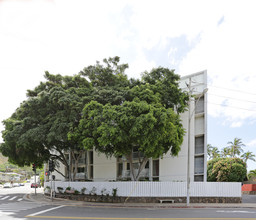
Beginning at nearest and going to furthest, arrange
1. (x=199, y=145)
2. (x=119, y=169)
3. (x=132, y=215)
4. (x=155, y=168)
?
(x=132, y=215)
(x=199, y=145)
(x=155, y=168)
(x=119, y=169)

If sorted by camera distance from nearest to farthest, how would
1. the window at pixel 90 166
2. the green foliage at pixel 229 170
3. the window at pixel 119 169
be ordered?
the window at pixel 119 169, the window at pixel 90 166, the green foliage at pixel 229 170

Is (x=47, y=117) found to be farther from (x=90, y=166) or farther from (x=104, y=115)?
(x=90, y=166)

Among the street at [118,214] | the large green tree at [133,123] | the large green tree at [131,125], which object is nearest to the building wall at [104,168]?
the large green tree at [133,123]

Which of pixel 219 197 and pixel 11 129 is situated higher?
pixel 11 129

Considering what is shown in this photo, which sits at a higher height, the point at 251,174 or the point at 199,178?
the point at 199,178

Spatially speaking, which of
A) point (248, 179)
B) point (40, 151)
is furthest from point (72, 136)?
point (248, 179)

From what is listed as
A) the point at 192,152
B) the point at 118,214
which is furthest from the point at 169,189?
the point at 118,214

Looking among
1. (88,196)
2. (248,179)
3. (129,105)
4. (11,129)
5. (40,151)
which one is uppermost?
(129,105)

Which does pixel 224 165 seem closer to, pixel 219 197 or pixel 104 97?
pixel 219 197

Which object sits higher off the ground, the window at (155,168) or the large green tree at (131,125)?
the large green tree at (131,125)

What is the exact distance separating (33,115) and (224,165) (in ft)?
116

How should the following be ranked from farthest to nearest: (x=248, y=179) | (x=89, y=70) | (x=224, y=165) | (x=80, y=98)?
(x=248, y=179)
(x=224, y=165)
(x=89, y=70)
(x=80, y=98)

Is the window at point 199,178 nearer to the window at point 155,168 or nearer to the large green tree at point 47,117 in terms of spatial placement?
the window at point 155,168

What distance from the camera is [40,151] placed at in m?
32.6
